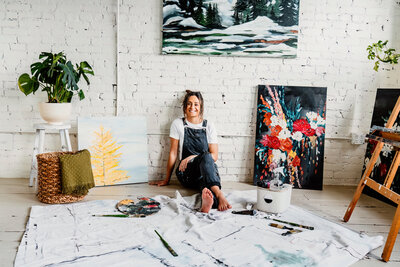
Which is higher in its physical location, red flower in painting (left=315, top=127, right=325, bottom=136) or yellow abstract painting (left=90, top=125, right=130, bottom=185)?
red flower in painting (left=315, top=127, right=325, bottom=136)

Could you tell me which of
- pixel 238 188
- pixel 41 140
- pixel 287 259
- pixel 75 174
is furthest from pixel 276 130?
pixel 41 140

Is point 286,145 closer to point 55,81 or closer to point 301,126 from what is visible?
point 301,126

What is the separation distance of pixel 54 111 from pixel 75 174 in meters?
0.61

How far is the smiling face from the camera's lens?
3.12m

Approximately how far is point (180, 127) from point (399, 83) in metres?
2.12

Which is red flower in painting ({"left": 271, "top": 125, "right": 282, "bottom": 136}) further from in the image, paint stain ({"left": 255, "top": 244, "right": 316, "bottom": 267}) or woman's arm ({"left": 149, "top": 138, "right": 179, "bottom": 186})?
paint stain ({"left": 255, "top": 244, "right": 316, "bottom": 267})

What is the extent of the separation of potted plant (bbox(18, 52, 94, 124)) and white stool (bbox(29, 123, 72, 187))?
0.20 feet

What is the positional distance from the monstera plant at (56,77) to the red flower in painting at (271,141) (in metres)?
1.67

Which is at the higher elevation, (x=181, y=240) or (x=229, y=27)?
(x=229, y=27)

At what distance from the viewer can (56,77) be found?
2822 mm

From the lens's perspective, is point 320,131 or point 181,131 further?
point 320,131

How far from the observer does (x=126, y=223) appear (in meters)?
2.28

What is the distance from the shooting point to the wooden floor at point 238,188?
6.57ft

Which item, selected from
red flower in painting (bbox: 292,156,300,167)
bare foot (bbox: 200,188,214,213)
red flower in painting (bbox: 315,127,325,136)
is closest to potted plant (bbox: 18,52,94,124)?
bare foot (bbox: 200,188,214,213)
